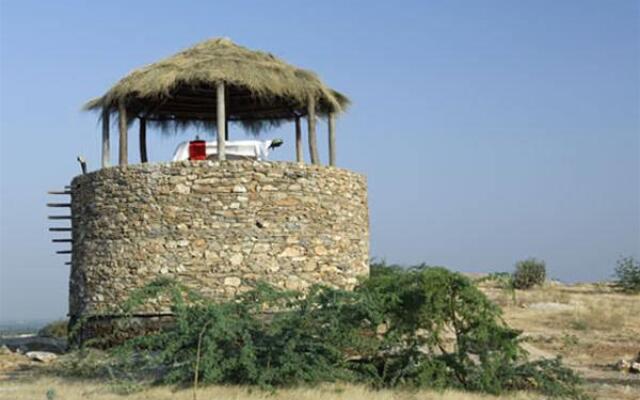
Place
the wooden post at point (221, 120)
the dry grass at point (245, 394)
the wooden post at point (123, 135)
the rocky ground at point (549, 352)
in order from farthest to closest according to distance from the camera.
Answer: the wooden post at point (123, 135), the wooden post at point (221, 120), the rocky ground at point (549, 352), the dry grass at point (245, 394)

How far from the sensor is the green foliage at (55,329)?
2149 cm

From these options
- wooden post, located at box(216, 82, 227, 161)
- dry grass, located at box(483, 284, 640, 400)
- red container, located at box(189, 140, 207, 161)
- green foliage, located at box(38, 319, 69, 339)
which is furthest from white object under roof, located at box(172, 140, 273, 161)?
green foliage, located at box(38, 319, 69, 339)

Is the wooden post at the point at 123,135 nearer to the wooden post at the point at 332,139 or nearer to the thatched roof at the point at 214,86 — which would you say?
the thatched roof at the point at 214,86

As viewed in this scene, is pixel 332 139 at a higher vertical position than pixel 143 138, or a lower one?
lower

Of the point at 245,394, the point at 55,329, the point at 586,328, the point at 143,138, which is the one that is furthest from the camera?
the point at 55,329

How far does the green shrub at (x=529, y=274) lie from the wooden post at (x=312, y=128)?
13.7 meters

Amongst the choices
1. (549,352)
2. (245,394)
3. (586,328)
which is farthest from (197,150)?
(586,328)

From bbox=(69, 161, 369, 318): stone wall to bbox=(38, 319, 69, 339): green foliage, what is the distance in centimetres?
866

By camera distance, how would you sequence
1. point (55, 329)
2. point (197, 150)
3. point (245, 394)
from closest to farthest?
point (245, 394)
point (197, 150)
point (55, 329)

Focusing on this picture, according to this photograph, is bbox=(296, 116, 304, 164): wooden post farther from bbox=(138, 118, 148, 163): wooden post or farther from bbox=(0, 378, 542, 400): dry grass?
bbox=(0, 378, 542, 400): dry grass

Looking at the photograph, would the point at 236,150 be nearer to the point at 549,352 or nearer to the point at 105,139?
Answer: the point at 105,139

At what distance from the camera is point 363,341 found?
9.59 m

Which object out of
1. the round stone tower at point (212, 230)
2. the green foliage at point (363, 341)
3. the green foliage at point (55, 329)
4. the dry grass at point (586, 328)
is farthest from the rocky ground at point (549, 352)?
the green foliage at point (55, 329)

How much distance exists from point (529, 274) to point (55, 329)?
14366 mm
